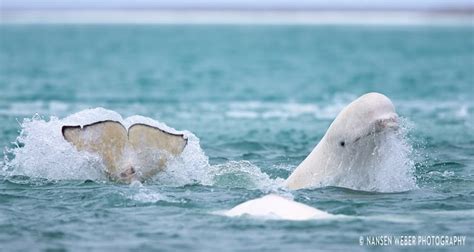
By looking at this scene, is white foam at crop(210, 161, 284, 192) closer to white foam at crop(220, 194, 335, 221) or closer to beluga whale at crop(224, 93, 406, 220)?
beluga whale at crop(224, 93, 406, 220)

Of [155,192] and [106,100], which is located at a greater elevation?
[106,100]

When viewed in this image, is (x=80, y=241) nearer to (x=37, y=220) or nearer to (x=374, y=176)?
(x=37, y=220)

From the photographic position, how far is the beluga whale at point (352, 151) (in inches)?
559

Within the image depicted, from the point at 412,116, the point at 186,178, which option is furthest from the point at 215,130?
the point at 186,178

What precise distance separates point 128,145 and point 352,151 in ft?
9.89

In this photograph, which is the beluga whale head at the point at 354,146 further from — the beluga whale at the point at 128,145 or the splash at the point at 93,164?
the beluga whale at the point at 128,145

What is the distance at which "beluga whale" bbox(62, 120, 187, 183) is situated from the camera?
15.0 m

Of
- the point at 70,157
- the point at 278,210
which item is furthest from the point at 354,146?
the point at 70,157

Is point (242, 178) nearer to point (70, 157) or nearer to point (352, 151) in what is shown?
point (352, 151)

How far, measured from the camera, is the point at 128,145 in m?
15.0

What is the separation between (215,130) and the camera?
25188mm

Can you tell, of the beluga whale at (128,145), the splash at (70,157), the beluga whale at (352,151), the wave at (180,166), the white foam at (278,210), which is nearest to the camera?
the white foam at (278,210)

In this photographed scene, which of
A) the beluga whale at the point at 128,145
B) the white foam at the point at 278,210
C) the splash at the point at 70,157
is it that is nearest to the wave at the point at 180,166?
the splash at the point at 70,157

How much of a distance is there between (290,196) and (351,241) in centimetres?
199
